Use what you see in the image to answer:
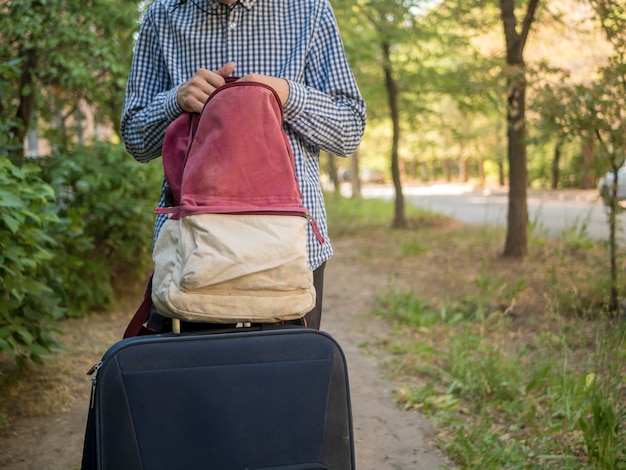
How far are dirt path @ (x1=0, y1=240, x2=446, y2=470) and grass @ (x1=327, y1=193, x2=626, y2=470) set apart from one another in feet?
0.41

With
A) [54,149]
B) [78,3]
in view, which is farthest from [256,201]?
[54,149]

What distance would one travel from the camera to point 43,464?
11.9ft

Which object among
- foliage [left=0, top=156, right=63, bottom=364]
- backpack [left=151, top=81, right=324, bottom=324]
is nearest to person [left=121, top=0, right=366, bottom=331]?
backpack [left=151, top=81, right=324, bottom=324]

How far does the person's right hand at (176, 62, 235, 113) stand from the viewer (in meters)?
1.88

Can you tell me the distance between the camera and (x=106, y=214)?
6852 mm

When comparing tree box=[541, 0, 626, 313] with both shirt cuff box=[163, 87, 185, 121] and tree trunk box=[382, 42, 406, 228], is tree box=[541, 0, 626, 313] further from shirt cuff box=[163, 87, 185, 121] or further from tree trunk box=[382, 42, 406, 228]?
tree trunk box=[382, 42, 406, 228]

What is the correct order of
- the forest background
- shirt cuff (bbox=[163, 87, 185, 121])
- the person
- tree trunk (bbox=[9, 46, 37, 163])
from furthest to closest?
tree trunk (bbox=[9, 46, 37, 163])
the forest background
the person
shirt cuff (bbox=[163, 87, 185, 121])

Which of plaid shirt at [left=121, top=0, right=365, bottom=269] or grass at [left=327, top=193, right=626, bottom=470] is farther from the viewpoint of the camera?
grass at [left=327, top=193, right=626, bottom=470]

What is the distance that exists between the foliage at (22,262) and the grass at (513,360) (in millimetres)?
2182

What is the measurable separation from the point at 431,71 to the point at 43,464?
11.1 metres

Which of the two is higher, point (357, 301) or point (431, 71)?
point (431, 71)

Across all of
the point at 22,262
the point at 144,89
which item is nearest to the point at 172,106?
the point at 144,89

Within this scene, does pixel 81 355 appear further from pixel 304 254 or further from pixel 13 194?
pixel 304 254

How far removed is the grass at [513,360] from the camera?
3.43 m
